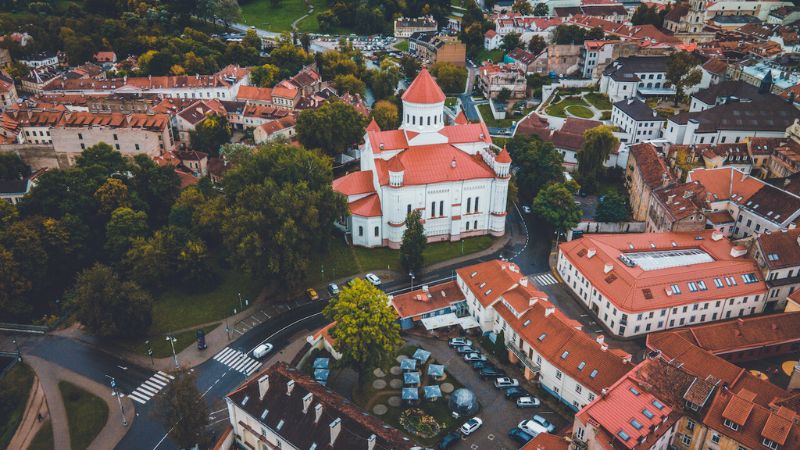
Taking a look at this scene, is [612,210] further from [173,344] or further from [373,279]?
[173,344]

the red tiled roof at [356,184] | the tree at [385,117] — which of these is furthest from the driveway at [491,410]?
the tree at [385,117]

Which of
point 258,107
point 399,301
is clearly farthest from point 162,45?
point 399,301

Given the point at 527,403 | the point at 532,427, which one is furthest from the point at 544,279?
the point at 532,427

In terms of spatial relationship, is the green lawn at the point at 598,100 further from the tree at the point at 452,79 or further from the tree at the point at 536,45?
the tree at the point at 452,79

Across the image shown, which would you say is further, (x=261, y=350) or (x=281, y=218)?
(x=281, y=218)

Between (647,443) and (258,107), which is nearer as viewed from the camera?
(647,443)

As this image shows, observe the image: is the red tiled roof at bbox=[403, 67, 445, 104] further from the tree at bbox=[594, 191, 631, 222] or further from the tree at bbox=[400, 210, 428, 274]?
the tree at bbox=[594, 191, 631, 222]

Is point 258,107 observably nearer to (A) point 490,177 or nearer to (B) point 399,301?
(A) point 490,177
